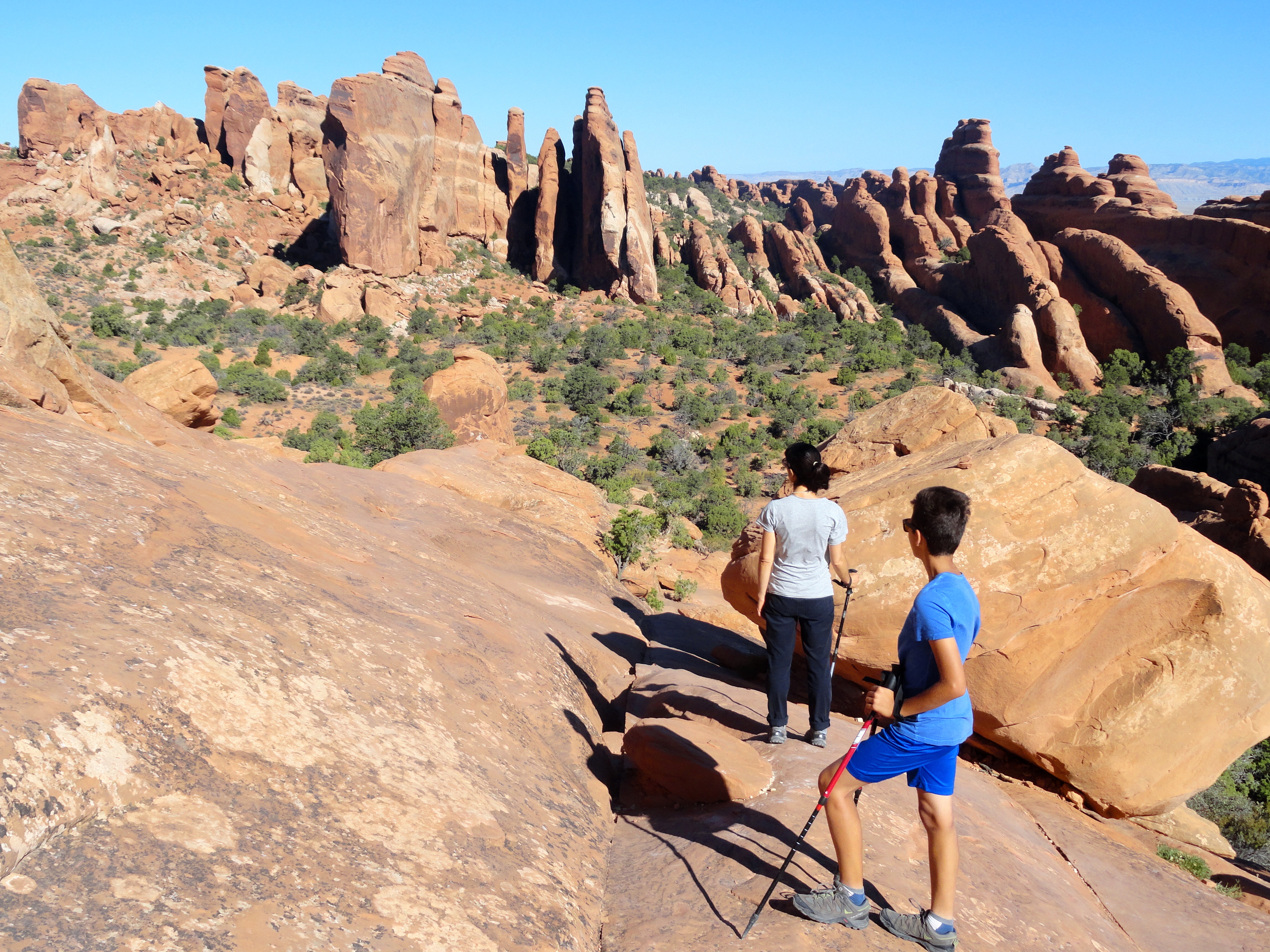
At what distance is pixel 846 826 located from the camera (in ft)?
8.81

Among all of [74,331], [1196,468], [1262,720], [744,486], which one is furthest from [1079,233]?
[74,331]

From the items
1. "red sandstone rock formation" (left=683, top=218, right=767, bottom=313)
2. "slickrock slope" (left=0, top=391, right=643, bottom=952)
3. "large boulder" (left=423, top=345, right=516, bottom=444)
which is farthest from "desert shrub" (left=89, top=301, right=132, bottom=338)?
"slickrock slope" (left=0, top=391, right=643, bottom=952)

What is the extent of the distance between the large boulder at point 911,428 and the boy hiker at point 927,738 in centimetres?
448

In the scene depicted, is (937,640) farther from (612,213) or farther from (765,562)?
(612,213)

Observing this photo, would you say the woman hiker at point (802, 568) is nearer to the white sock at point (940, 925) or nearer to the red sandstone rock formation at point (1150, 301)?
Result: the white sock at point (940, 925)

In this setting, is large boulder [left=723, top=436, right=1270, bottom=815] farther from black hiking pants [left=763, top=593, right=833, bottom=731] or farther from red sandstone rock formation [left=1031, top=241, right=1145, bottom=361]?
red sandstone rock formation [left=1031, top=241, right=1145, bottom=361]

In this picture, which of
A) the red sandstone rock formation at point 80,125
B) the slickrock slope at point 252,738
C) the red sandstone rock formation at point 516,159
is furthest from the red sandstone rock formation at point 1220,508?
the red sandstone rock formation at point 80,125

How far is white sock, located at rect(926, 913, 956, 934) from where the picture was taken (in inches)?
104

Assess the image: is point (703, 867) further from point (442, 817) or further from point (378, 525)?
point (378, 525)

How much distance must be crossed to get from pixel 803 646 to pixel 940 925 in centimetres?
165

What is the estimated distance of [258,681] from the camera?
113 inches

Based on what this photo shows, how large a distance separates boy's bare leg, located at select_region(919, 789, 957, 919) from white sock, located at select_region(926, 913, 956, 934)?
11 millimetres

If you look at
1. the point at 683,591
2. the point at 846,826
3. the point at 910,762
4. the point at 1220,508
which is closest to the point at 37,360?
the point at 846,826

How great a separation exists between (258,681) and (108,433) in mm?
3703
